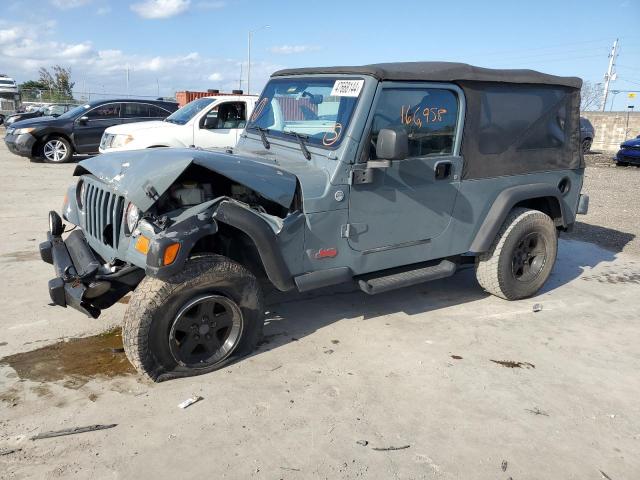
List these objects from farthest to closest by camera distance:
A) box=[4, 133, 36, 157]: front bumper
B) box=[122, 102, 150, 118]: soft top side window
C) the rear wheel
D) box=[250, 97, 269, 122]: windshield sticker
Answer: box=[122, 102, 150, 118]: soft top side window < the rear wheel < box=[4, 133, 36, 157]: front bumper < box=[250, 97, 269, 122]: windshield sticker

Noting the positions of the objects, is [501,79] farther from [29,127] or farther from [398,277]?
[29,127]

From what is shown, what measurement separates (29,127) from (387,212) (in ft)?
39.0

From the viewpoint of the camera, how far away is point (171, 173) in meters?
3.22

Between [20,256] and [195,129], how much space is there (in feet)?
16.4

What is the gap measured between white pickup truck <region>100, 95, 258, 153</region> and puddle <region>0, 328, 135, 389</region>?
6550mm

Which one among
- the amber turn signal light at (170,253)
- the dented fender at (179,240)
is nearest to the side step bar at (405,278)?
the dented fender at (179,240)

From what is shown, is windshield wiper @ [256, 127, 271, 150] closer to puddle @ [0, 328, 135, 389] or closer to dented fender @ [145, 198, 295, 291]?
dented fender @ [145, 198, 295, 291]

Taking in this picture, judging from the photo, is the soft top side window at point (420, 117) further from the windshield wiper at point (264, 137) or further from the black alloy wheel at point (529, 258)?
the black alloy wheel at point (529, 258)

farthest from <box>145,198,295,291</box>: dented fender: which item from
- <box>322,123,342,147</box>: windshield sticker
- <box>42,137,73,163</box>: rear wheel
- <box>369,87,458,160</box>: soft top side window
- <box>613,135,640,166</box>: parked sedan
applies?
<box>613,135,640,166</box>: parked sedan

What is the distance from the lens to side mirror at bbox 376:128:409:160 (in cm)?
352

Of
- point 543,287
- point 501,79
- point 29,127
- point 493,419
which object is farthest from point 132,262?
point 29,127

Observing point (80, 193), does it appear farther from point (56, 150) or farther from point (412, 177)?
point (56, 150)

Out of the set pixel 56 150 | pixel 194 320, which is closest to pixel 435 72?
pixel 194 320

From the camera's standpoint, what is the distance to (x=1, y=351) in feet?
12.0
